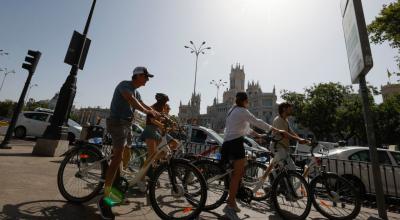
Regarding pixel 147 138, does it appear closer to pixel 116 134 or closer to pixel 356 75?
pixel 116 134

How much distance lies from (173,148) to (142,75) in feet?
5.27

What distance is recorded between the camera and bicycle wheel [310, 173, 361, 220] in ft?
13.3

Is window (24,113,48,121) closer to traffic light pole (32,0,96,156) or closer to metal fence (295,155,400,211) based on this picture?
traffic light pole (32,0,96,156)

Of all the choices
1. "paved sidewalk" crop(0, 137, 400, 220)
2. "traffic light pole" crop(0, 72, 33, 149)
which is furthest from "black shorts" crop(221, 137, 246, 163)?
"traffic light pole" crop(0, 72, 33, 149)

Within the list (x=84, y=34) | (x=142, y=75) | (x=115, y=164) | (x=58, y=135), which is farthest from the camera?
(x=84, y=34)

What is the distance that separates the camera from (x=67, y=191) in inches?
151

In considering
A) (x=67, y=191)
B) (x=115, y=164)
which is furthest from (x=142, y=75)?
(x=67, y=191)

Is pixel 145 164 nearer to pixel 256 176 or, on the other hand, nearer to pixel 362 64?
pixel 256 176

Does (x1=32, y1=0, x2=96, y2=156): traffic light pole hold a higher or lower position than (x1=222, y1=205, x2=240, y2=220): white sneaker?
higher

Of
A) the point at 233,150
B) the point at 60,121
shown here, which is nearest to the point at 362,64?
the point at 233,150

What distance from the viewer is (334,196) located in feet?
13.8

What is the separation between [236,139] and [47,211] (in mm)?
2783

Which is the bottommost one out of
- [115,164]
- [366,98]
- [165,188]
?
[165,188]

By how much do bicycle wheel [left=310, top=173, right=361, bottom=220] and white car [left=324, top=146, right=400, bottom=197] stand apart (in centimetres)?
301
